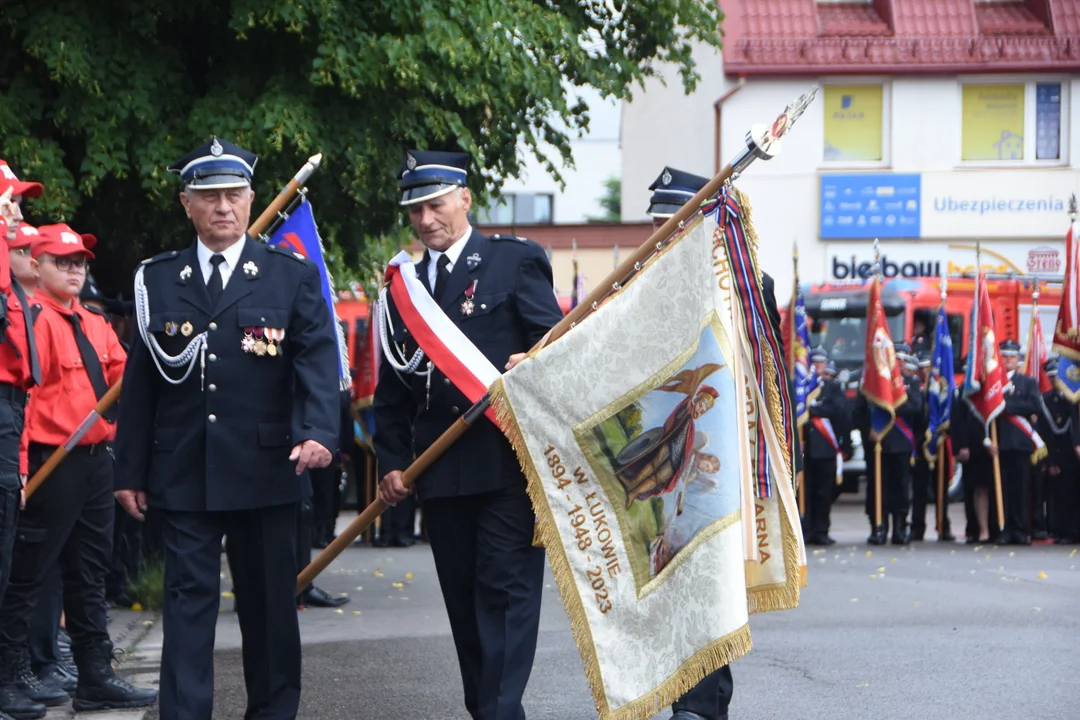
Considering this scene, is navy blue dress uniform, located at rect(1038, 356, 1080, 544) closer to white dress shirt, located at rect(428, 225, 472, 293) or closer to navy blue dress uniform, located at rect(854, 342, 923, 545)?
navy blue dress uniform, located at rect(854, 342, 923, 545)

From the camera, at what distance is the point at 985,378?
674 inches

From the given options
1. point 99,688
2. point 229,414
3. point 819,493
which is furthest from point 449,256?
point 819,493

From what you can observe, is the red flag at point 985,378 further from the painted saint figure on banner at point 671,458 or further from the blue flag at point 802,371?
the painted saint figure on banner at point 671,458

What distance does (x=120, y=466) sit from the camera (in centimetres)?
602

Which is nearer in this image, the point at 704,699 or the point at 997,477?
the point at 704,699

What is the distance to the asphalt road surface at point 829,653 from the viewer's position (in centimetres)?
729

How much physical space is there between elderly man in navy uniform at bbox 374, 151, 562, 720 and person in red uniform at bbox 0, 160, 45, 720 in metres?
1.38

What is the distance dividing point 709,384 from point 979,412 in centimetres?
1200

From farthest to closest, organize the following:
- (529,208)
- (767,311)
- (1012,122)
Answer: (529,208)
(1012,122)
(767,311)

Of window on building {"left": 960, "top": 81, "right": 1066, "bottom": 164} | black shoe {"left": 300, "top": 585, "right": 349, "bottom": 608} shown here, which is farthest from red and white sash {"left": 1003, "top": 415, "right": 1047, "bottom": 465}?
window on building {"left": 960, "top": 81, "right": 1066, "bottom": 164}

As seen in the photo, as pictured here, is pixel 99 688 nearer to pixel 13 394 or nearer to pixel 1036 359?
pixel 13 394

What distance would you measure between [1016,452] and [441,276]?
11.7m

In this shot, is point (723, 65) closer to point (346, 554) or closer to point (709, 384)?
point (346, 554)

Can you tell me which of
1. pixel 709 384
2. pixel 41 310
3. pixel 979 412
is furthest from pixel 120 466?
pixel 979 412
